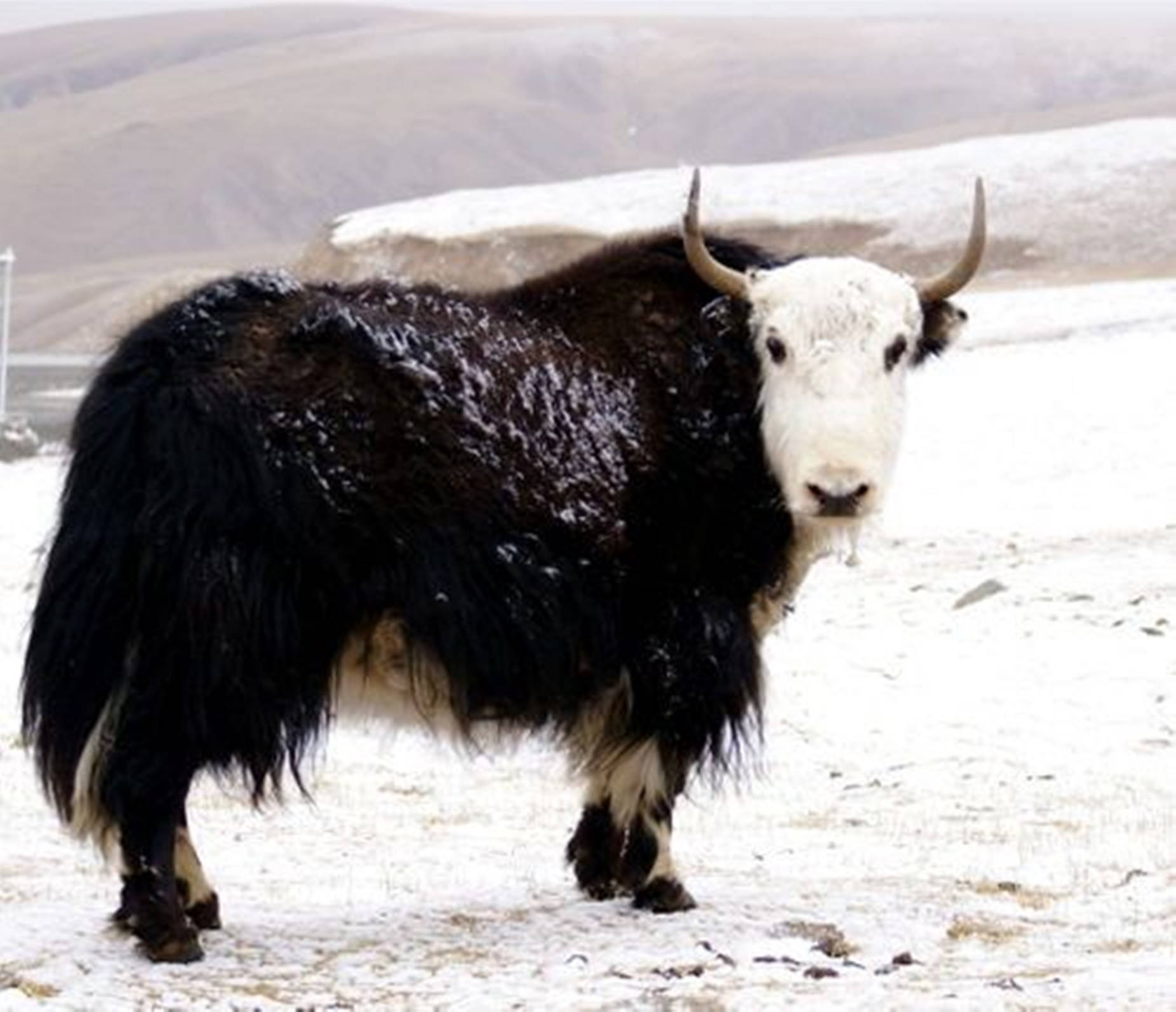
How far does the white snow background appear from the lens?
560cm

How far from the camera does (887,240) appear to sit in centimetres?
4269

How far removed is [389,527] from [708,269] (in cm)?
130

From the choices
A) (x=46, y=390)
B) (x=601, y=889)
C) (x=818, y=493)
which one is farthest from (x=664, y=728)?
(x=46, y=390)

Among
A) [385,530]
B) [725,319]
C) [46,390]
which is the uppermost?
[46,390]

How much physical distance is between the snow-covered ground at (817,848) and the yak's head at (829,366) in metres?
1.08

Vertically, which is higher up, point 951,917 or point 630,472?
point 630,472

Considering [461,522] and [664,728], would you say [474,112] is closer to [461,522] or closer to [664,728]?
[664,728]

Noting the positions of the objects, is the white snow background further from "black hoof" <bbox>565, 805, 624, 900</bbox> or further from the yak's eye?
the yak's eye

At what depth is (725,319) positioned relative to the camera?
6781 mm

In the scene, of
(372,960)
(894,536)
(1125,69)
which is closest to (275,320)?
(372,960)

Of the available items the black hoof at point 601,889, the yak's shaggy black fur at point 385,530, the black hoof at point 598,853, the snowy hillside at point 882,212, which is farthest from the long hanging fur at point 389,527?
the snowy hillside at point 882,212

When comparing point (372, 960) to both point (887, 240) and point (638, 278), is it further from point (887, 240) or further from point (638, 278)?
point (887, 240)

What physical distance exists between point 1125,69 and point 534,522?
16037cm

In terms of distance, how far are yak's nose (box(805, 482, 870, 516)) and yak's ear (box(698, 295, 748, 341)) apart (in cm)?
67
